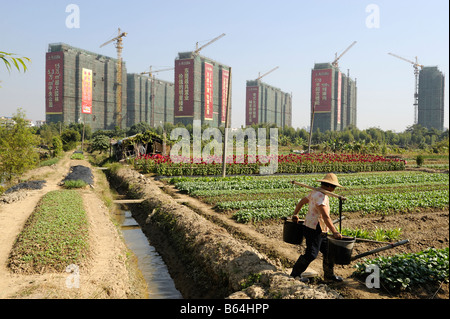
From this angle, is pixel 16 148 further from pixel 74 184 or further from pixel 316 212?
pixel 316 212

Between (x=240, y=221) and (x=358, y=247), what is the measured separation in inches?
148

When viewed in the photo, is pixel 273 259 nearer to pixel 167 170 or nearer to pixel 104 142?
pixel 167 170

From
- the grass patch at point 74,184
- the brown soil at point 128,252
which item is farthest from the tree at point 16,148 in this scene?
the brown soil at point 128,252

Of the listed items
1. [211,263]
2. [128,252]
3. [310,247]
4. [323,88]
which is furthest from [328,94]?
[310,247]

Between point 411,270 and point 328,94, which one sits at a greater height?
point 328,94

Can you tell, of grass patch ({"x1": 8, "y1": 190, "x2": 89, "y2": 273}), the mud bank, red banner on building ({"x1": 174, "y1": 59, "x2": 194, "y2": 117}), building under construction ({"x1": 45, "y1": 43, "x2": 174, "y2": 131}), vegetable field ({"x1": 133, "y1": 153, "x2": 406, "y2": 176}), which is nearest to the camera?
the mud bank

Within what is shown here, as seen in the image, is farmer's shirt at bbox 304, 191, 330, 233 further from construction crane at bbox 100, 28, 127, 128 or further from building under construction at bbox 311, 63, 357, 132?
building under construction at bbox 311, 63, 357, 132

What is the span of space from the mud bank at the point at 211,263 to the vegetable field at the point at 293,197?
2151 mm

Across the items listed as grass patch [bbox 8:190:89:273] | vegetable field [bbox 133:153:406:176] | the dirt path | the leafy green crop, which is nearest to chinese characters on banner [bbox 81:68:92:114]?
vegetable field [bbox 133:153:406:176]

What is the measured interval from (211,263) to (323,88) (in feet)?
419

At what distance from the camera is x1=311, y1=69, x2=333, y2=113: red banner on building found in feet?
406

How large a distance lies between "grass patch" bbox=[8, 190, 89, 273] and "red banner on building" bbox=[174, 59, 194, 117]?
99.7 metres

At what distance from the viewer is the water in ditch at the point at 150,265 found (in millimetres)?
6953

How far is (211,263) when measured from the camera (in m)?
6.89
